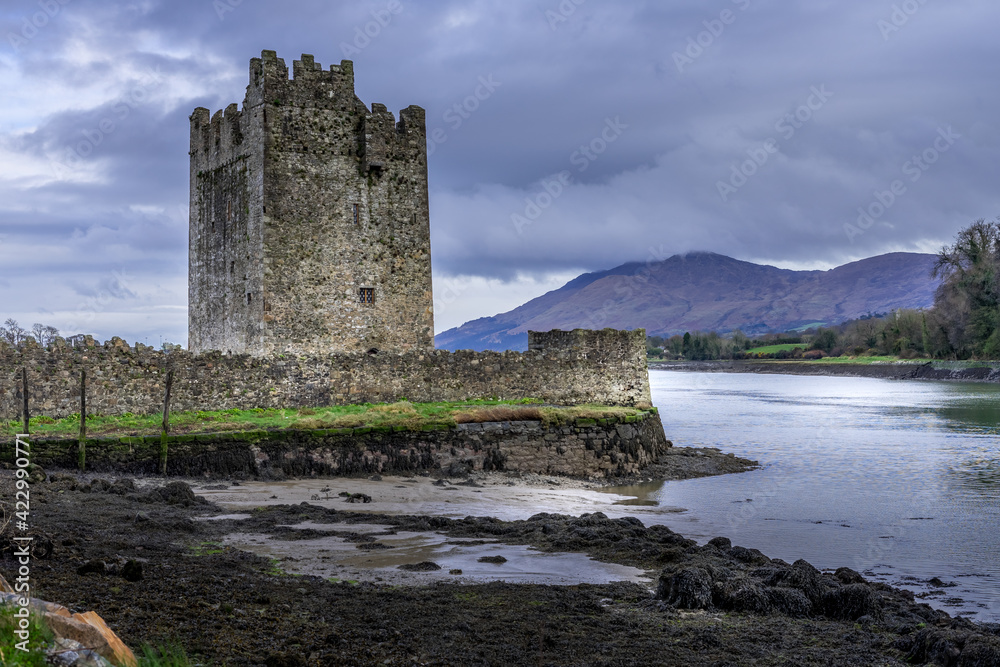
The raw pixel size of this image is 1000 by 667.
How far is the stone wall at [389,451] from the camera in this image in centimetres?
1739

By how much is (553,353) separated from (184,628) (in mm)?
18648

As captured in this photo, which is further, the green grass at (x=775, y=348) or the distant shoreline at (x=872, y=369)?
the green grass at (x=775, y=348)

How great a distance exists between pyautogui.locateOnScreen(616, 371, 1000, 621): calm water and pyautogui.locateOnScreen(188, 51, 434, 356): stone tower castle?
32.7 ft

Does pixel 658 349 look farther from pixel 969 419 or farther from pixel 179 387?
pixel 179 387

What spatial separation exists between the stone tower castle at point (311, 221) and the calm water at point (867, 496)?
392 inches

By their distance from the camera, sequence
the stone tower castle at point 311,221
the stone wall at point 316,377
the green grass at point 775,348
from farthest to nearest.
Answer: the green grass at point 775,348
the stone tower castle at point 311,221
the stone wall at point 316,377

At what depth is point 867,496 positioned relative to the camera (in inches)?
839

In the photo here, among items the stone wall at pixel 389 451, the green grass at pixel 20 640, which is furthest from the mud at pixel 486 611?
the stone wall at pixel 389 451

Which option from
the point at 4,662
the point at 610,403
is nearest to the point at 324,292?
the point at 610,403

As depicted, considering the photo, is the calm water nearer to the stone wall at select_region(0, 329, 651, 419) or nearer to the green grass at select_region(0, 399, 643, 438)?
the green grass at select_region(0, 399, 643, 438)

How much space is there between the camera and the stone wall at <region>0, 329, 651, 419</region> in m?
19.3

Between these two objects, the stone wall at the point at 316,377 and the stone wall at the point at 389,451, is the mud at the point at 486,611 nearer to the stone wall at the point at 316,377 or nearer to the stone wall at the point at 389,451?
the stone wall at the point at 389,451

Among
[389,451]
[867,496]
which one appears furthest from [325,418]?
[867,496]

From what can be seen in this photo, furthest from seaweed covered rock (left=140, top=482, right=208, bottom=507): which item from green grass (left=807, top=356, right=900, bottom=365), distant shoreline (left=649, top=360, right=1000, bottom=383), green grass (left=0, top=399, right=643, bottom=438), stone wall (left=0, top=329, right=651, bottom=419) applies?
green grass (left=807, top=356, right=900, bottom=365)
